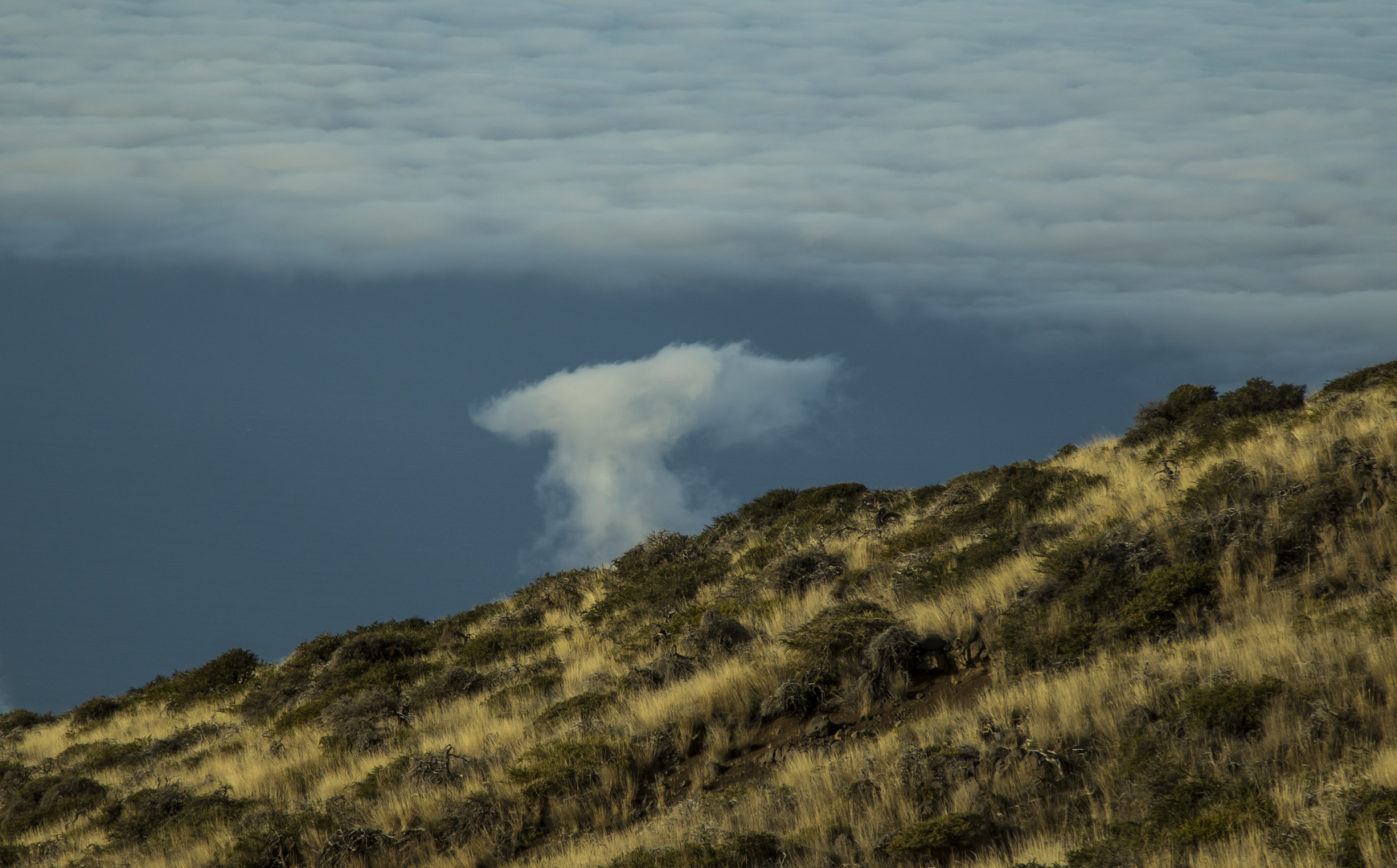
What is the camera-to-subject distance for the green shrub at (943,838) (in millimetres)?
7645

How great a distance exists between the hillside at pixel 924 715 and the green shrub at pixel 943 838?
0.02m

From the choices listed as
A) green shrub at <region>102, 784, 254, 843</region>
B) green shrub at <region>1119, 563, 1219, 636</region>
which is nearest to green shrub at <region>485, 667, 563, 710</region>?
green shrub at <region>102, 784, 254, 843</region>

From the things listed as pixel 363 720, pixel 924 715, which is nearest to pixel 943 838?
pixel 924 715

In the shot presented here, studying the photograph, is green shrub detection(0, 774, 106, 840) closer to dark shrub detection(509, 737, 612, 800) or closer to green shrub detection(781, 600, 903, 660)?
dark shrub detection(509, 737, 612, 800)

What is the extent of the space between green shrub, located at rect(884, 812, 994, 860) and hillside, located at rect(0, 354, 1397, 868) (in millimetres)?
18

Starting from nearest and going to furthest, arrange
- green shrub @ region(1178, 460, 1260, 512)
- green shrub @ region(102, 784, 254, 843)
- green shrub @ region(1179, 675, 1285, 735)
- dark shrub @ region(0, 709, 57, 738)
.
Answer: green shrub @ region(1179, 675, 1285, 735), green shrub @ region(1178, 460, 1260, 512), green shrub @ region(102, 784, 254, 843), dark shrub @ region(0, 709, 57, 738)

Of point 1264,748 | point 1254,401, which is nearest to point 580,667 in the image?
point 1264,748

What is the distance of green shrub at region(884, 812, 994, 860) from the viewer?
7.64 m

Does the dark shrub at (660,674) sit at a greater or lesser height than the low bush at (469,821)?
greater

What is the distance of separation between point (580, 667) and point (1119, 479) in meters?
8.44

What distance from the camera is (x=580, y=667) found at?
15992 millimetres

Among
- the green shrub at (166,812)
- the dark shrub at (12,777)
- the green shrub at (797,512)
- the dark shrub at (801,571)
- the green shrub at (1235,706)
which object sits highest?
the green shrub at (797,512)

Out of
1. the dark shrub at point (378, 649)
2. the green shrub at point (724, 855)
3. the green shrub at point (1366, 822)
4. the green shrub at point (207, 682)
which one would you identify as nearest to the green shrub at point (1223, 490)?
the green shrub at point (1366, 822)

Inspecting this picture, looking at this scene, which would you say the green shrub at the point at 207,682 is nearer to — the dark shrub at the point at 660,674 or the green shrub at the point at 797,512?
the green shrub at the point at 797,512
